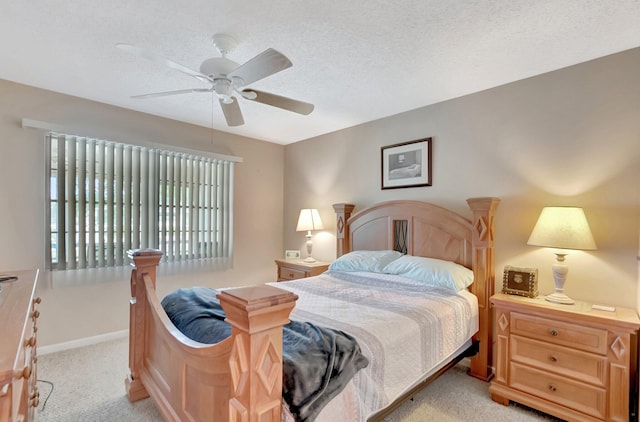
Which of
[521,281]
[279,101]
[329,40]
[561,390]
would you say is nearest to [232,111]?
[279,101]

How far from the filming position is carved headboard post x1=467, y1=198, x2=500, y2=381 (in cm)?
253

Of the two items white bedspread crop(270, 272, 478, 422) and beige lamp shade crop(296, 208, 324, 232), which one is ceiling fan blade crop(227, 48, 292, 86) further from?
beige lamp shade crop(296, 208, 324, 232)

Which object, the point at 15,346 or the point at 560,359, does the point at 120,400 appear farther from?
the point at 560,359

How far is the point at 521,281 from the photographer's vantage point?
2.34 m

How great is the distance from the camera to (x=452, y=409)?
2.11 metres

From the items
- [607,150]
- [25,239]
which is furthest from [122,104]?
[607,150]

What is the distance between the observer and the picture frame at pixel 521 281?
2293 millimetres

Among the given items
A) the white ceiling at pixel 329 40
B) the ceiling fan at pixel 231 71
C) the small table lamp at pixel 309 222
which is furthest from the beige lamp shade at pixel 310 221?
the ceiling fan at pixel 231 71

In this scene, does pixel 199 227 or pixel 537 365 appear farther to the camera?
pixel 199 227

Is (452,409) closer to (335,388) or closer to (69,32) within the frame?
(335,388)

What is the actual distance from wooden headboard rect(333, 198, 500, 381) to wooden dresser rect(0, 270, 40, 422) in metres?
2.78

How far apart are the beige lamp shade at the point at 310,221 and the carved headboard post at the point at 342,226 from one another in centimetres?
36

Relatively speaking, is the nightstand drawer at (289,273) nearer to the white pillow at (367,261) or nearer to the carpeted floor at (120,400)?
the white pillow at (367,261)

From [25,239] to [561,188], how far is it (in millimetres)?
4624
